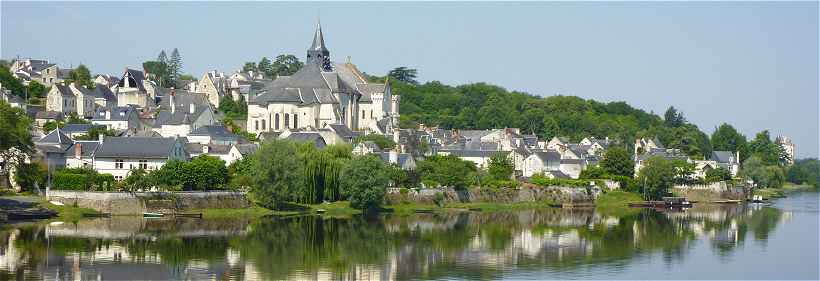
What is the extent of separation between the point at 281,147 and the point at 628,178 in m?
34.2

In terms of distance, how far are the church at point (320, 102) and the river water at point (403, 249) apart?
2620 cm

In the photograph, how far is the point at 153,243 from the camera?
2103 inches

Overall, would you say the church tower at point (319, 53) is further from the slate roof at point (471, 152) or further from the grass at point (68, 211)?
the grass at point (68, 211)

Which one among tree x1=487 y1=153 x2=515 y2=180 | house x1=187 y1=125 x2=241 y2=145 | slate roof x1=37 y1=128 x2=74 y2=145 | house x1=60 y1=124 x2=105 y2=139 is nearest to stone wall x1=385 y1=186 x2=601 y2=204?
tree x1=487 y1=153 x2=515 y2=180

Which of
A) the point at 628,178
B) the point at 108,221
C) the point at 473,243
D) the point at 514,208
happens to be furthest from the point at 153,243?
the point at 628,178

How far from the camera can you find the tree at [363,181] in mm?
70625

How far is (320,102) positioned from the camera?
318ft

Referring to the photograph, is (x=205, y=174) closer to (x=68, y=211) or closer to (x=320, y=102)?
(x=68, y=211)

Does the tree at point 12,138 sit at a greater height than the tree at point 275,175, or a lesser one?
greater

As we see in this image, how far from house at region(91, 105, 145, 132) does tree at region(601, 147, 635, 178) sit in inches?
1293

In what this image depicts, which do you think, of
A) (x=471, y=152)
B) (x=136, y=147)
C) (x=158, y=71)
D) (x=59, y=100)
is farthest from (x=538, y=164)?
(x=158, y=71)

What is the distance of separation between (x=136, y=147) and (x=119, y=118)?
65.6ft

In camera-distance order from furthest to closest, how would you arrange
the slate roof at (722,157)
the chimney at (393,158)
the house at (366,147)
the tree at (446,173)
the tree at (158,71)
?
the tree at (158,71)
the slate roof at (722,157)
the house at (366,147)
the chimney at (393,158)
the tree at (446,173)

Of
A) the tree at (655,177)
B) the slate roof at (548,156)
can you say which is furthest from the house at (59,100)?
the tree at (655,177)
